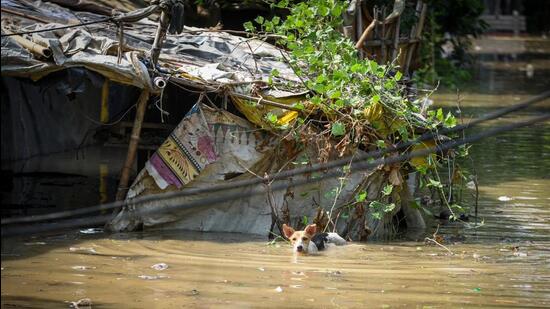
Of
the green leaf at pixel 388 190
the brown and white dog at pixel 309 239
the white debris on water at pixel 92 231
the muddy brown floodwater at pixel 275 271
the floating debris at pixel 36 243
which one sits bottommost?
the muddy brown floodwater at pixel 275 271

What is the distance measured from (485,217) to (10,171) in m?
5.67

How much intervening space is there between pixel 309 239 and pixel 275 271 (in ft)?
2.32

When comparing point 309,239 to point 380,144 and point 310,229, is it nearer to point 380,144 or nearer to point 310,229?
point 310,229

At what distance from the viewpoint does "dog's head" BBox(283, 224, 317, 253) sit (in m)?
9.20

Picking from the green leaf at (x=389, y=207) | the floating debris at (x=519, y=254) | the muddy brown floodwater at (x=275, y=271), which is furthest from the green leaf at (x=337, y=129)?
the floating debris at (x=519, y=254)

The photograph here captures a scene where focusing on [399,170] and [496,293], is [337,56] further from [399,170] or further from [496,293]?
[496,293]

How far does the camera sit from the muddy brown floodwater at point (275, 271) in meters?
7.75

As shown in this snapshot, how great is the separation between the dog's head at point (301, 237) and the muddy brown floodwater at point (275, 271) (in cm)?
10

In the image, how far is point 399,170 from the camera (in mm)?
9922

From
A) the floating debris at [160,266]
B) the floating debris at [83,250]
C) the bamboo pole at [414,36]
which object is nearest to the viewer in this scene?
the floating debris at [160,266]

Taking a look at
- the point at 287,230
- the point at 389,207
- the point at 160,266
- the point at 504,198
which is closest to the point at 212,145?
the point at 287,230

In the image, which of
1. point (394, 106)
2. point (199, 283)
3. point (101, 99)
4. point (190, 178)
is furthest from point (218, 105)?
point (101, 99)

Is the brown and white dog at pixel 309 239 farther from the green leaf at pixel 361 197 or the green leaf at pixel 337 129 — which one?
the green leaf at pixel 337 129

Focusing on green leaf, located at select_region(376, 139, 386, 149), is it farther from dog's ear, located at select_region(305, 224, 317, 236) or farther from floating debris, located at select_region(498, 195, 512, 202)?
floating debris, located at select_region(498, 195, 512, 202)
